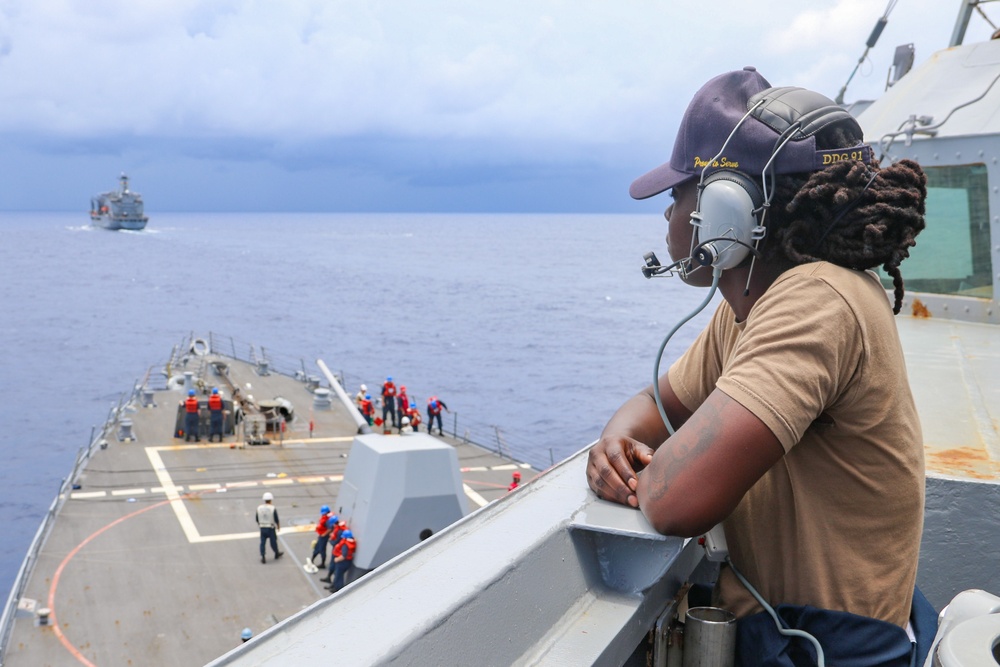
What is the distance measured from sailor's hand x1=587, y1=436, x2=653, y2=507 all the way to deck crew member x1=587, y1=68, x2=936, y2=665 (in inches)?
0.4

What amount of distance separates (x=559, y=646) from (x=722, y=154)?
1115mm

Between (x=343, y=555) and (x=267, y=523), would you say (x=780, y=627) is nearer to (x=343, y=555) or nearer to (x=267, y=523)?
(x=343, y=555)

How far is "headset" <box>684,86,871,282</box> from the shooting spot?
6.53 feet

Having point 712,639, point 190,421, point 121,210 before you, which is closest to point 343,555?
point 190,421

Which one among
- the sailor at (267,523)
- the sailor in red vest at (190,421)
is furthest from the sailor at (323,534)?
the sailor in red vest at (190,421)

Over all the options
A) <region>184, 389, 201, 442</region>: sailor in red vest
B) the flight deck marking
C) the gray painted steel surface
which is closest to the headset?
the gray painted steel surface

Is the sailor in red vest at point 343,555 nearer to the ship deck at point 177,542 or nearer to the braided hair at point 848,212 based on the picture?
the ship deck at point 177,542

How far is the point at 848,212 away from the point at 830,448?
0.50 m

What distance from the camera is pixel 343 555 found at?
15195 millimetres

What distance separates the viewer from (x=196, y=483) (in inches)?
880

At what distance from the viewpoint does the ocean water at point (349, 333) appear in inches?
1734

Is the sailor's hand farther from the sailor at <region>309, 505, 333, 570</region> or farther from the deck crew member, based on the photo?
the sailor at <region>309, 505, 333, 570</region>

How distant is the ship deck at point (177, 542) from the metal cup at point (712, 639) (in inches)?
491

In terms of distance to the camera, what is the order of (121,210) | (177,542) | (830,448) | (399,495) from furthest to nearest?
1. (121,210)
2. (177,542)
3. (399,495)
4. (830,448)
